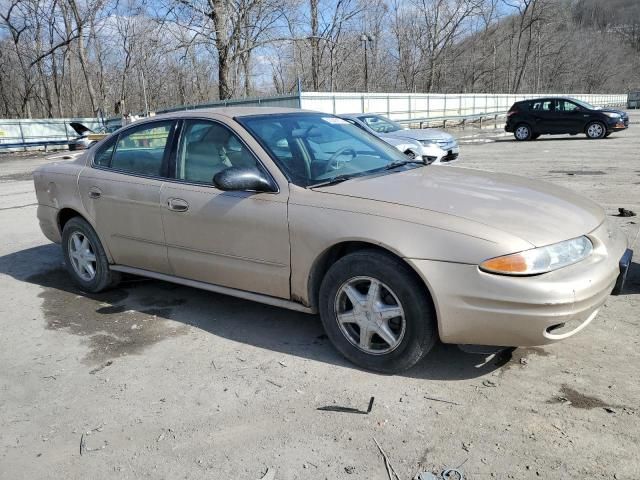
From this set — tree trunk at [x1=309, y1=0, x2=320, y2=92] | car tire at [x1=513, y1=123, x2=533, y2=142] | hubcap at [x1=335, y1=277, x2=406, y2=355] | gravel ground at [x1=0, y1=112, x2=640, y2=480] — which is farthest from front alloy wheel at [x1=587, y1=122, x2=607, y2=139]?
tree trunk at [x1=309, y1=0, x2=320, y2=92]

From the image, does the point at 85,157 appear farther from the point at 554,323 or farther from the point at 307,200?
the point at 554,323

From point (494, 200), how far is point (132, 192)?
2760 mm

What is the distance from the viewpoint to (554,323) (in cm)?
280

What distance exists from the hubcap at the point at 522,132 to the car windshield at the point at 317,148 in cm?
1861

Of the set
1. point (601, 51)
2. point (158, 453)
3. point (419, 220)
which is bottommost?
point (158, 453)

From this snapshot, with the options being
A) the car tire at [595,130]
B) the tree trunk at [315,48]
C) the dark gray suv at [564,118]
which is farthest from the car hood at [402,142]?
the tree trunk at [315,48]

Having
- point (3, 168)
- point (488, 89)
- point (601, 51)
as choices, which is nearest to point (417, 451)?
point (3, 168)

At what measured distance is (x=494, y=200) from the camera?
3215 millimetres

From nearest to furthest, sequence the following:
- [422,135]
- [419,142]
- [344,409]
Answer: [344,409] → [419,142] → [422,135]

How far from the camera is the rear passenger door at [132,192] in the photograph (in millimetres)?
4242

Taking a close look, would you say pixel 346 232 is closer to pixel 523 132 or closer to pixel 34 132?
pixel 523 132

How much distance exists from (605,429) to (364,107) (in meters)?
25.6

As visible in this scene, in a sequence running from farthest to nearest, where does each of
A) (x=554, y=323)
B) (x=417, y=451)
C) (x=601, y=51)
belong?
(x=601, y=51) → (x=554, y=323) → (x=417, y=451)

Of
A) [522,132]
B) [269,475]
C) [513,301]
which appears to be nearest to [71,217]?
[269,475]
